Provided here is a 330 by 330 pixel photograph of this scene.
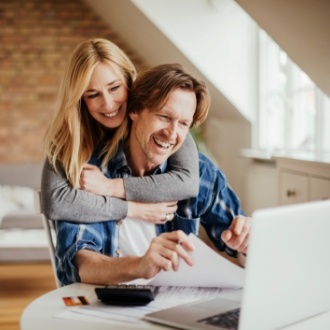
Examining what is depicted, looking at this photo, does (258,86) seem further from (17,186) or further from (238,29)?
(17,186)

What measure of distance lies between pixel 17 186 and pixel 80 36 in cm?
179

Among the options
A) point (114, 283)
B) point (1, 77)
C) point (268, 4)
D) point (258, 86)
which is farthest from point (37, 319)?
point (1, 77)

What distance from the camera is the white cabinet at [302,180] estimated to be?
3246mm

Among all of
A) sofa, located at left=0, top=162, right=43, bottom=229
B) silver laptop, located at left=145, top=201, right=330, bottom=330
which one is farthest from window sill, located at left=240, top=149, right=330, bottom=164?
silver laptop, located at left=145, top=201, right=330, bottom=330

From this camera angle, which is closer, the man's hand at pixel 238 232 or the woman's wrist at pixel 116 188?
the man's hand at pixel 238 232

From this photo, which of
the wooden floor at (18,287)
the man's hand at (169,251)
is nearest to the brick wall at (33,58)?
the wooden floor at (18,287)

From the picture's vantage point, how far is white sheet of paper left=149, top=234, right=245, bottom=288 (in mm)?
1357

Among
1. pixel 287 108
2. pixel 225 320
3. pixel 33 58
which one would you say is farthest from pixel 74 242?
pixel 33 58

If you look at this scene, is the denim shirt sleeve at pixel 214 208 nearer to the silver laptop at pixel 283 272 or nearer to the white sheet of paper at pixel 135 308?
the white sheet of paper at pixel 135 308

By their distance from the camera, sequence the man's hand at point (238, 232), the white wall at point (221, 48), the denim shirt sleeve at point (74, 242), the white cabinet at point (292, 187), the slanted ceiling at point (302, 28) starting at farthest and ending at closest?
the white wall at point (221, 48), the white cabinet at point (292, 187), the slanted ceiling at point (302, 28), the denim shirt sleeve at point (74, 242), the man's hand at point (238, 232)

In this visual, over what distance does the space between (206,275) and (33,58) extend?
5535mm

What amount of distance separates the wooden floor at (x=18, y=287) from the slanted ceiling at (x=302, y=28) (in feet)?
6.77

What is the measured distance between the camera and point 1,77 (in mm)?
6570

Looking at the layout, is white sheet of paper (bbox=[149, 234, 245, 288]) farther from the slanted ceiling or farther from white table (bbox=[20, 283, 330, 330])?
the slanted ceiling
